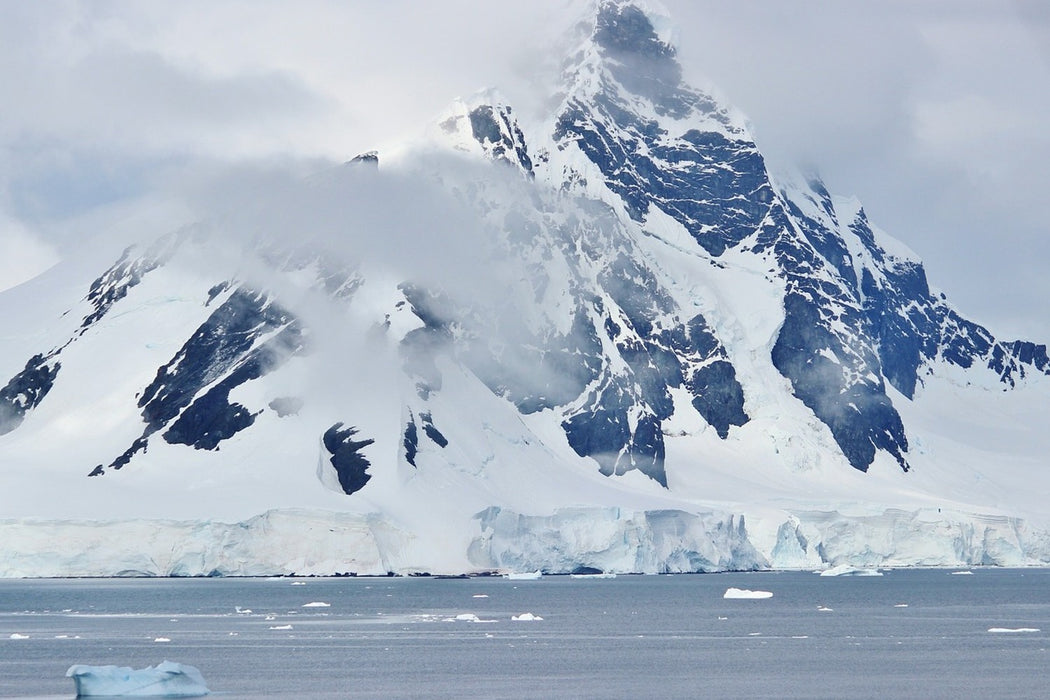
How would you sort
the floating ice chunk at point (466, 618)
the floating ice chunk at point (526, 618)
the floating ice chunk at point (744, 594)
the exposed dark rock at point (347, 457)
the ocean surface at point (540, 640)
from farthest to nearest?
1. the exposed dark rock at point (347, 457)
2. the floating ice chunk at point (744, 594)
3. the floating ice chunk at point (526, 618)
4. the floating ice chunk at point (466, 618)
5. the ocean surface at point (540, 640)

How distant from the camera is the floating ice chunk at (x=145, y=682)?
71.5 meters

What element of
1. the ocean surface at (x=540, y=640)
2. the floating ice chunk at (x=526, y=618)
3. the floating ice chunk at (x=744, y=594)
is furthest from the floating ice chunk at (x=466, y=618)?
the floating ice chunk at (x=744, y=594)

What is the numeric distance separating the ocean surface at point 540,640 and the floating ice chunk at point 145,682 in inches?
71.7

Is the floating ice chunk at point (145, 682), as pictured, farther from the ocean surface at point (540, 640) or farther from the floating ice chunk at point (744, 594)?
the floating ice chunk at point (744, 594)

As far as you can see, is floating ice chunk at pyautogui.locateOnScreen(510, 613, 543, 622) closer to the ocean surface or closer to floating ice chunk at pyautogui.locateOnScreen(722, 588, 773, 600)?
the ocean surface

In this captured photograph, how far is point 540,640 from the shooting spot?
103m

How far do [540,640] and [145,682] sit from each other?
34935 millimetres

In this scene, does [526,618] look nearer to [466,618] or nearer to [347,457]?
[466,618]

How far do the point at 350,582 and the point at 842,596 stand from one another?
4815cm

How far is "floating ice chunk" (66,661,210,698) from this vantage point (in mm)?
71500

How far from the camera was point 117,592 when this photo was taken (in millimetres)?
159000

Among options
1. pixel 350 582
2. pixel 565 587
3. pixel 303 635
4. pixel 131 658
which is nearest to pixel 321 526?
pixel 350 582

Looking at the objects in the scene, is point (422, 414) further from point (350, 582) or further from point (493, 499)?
point (350, 582)

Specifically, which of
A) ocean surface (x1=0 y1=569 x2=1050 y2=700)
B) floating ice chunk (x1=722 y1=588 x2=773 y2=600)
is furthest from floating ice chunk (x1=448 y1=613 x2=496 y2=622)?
floating ice chunk (x1=722 y1=588 x2=773 y2=600)
